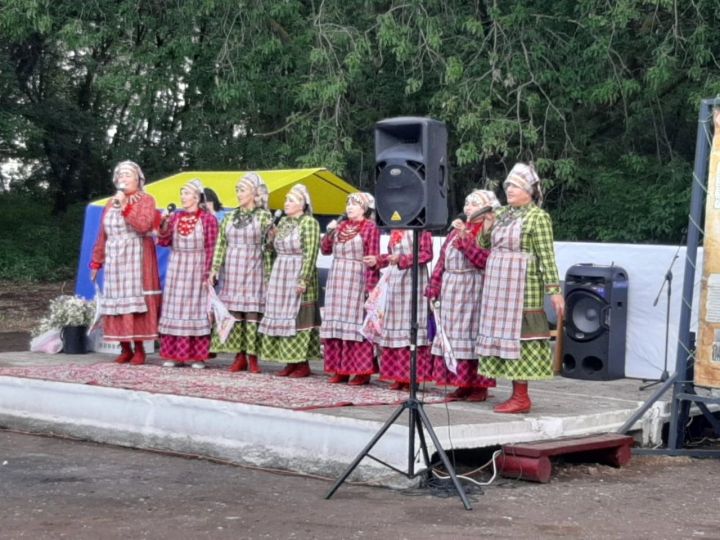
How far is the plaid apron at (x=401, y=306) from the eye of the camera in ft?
31.0

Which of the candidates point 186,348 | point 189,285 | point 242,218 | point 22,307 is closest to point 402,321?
point 242,218

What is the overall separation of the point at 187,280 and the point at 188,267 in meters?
0.11

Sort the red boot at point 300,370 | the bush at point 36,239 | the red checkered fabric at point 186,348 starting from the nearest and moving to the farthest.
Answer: the red boot at point 300,370 → the red checkered fabric at point 186,348 → the bush at point 36,239

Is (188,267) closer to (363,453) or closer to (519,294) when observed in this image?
(519,294)

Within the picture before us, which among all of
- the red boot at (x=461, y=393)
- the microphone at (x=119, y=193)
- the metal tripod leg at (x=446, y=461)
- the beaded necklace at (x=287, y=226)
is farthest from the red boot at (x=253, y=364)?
the metal tripod leg at (x=446, y=461)

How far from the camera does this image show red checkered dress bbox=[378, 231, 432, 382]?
9.43 meters

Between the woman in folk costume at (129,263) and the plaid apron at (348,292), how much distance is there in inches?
71.7

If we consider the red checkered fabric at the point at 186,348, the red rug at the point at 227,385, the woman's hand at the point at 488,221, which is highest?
the woman's hand at the point at 488,221

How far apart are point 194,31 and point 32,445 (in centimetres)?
1044

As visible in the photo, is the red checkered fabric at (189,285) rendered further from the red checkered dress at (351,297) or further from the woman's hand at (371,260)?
the woman's hand at (371,260)

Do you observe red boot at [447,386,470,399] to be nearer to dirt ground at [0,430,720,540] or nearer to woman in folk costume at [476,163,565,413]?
woman in folk costume at [476,163,565,413]

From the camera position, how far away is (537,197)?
8.58 m

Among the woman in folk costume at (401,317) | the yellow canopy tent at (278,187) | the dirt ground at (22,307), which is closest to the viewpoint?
the woman in folk costume at (401,317)

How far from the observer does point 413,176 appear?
23.9 feet
